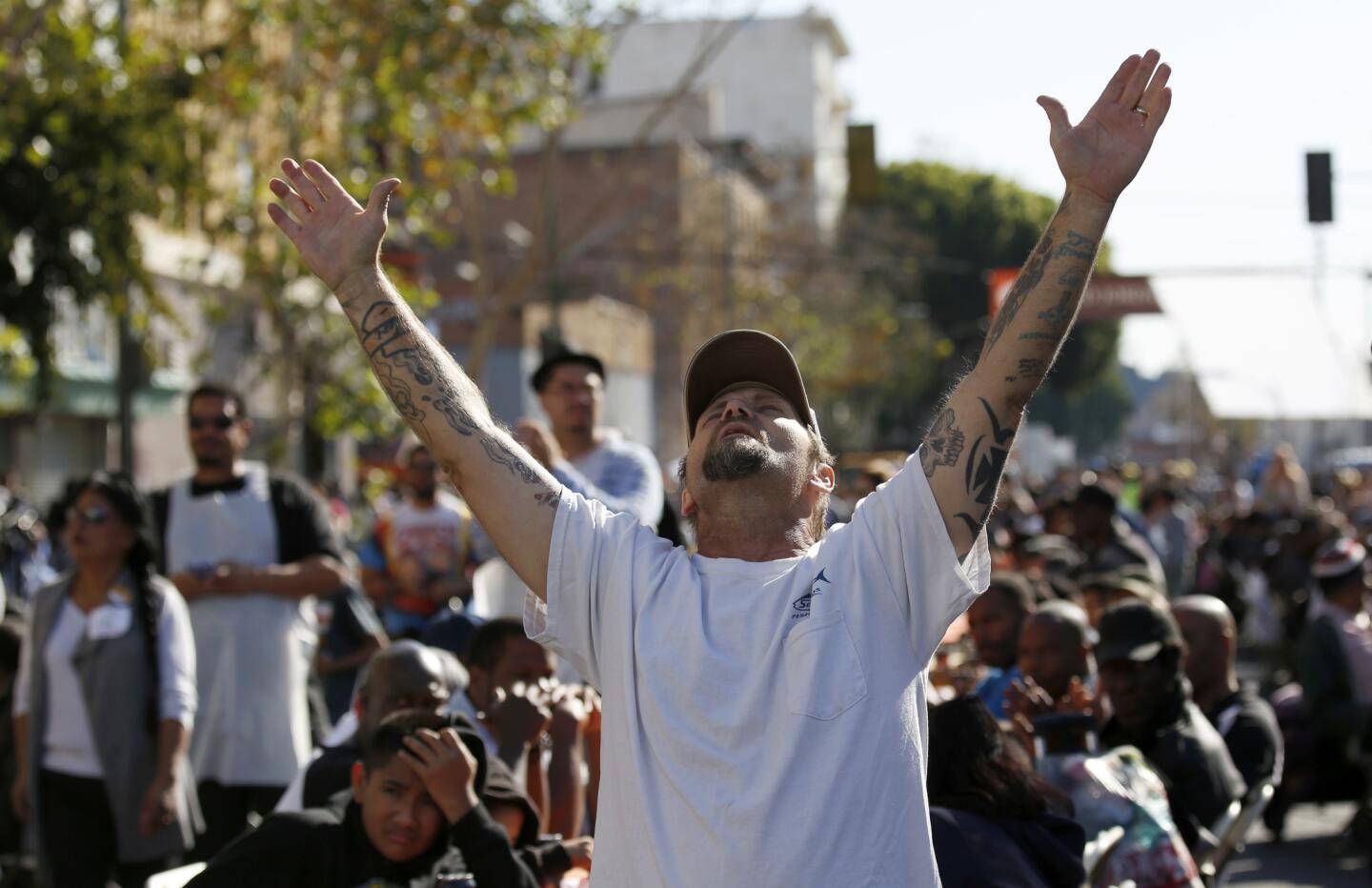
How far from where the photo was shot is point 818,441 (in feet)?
11.6

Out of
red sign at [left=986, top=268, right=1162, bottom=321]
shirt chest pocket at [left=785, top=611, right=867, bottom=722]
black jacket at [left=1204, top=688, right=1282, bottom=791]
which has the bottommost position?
black jacket at [left=1204, top=688, right=1282, bottom=791]

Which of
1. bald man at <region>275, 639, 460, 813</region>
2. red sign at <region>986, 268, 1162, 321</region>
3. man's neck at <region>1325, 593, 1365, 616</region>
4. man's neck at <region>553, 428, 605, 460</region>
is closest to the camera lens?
bald man at <region>275, 639, 460, 813</region>

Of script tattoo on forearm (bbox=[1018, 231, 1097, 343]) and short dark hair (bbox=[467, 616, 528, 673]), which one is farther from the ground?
script tattoo on forearm (bbox=[1018, 231, 1097, 343])

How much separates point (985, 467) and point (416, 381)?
1.02 m

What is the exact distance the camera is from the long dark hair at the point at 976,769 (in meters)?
4.41

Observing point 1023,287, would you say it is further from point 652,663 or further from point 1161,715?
point 1161,715

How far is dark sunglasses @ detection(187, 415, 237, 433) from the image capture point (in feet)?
23.6

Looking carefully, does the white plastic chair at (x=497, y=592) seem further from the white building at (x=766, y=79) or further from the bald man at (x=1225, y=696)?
the white building at (x=766, y=79)

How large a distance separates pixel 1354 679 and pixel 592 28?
12.5m

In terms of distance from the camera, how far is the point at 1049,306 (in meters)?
3.17

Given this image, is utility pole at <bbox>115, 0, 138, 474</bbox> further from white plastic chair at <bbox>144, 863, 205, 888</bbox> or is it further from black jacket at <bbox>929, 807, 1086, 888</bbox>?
black jacket at <bbox>929, 807, 1086, 888</bbox>

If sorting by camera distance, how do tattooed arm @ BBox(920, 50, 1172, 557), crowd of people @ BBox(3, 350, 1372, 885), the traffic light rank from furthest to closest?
the traffic light, crowd of people @ BBox(3, 350, 1372, 885), tattooed arm @ BBox(920, 50, 1172, 557)

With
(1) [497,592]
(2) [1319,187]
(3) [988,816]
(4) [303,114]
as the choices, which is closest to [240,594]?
(1) [497,592]

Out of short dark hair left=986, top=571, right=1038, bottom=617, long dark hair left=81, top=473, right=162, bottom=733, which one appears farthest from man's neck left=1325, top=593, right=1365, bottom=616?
long dark hair left=81, top=473, right=162, bottom=733
